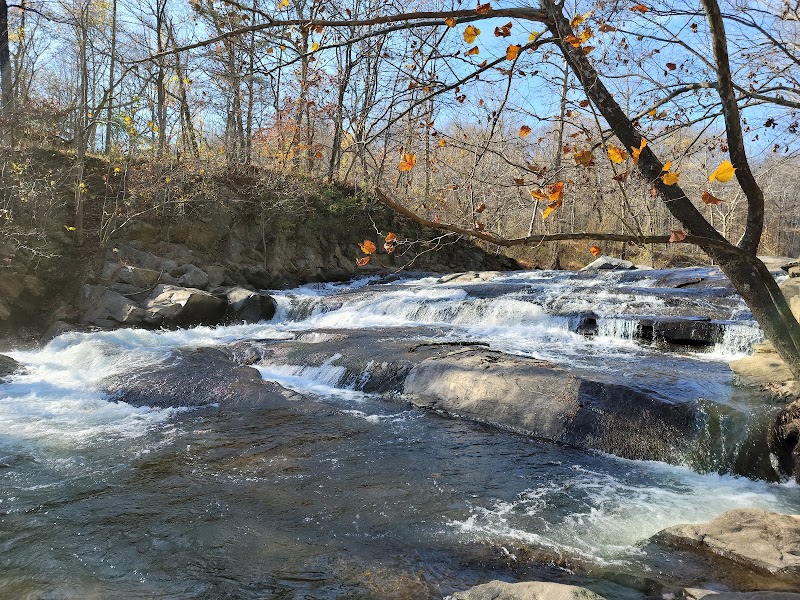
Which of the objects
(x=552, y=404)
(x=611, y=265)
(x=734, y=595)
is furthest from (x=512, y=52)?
(x=611, y=265)

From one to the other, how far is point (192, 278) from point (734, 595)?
13.1 meters

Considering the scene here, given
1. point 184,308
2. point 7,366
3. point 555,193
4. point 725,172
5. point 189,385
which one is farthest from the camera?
point 184,308

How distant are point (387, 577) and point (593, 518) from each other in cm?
163

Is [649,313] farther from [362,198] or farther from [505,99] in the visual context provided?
[362,198]

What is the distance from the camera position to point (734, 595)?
2.63m

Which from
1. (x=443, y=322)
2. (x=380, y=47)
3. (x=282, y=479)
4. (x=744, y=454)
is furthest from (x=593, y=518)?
(x=443, y=322)

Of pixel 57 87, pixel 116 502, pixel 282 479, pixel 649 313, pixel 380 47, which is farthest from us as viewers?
pixel 57 87

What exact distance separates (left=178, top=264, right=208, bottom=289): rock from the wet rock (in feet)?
19.9

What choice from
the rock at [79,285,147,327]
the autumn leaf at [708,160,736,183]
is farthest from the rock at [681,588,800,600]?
the rock at [79,285,147,327]

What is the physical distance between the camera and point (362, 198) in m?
20.7

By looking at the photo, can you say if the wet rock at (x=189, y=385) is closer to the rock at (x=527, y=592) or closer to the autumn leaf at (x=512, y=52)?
the rock at (x=527, y=592)

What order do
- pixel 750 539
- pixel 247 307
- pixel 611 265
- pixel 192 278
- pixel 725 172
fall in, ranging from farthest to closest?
1. pixel 611 265
2. pixel 192 278
3. pixel 247 307
4. pixel 750 539
5. pixel 725 172

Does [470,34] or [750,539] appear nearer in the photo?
[470,34]

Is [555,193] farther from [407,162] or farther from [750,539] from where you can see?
[750,539]
